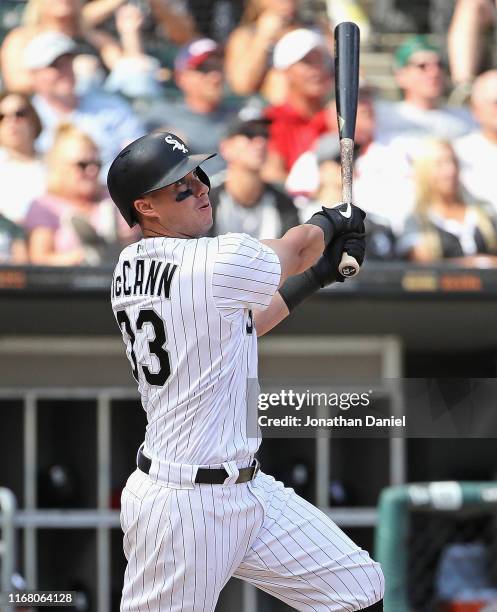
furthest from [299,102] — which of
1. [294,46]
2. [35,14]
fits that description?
[35,14]

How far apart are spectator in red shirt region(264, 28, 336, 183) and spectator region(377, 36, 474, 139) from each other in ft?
1.14

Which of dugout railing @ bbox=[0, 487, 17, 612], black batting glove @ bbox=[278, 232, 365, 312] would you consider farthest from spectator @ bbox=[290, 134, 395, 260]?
black batting glove @ bbox=[278, 232, 365, 312]

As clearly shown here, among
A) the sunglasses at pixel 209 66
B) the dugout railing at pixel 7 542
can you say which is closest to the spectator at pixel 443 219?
the sunglasses at pixel 209 66

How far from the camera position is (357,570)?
3.04m

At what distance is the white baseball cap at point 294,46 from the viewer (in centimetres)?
695

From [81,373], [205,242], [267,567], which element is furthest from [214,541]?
[81,373]

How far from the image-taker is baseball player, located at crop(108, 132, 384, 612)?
2914 millimetres

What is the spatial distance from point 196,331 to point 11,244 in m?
3.69

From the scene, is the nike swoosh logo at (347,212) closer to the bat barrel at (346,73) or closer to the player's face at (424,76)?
the bat barrel at (346,73)

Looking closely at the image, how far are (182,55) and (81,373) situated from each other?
1860mm

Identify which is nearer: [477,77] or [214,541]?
[214,541]

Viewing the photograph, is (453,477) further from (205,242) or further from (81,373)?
(205,242)

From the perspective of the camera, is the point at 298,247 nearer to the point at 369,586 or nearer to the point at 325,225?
the point at 325,225

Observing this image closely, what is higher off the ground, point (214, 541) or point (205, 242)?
point (205, 242)
